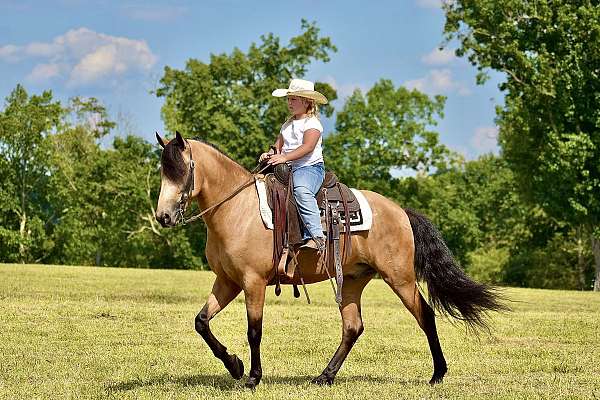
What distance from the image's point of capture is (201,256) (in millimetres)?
55031

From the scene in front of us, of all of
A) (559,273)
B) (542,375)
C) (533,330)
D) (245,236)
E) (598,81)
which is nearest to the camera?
(245,236)

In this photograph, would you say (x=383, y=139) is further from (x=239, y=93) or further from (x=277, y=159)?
(x=277, y=159)

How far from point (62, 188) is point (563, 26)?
35201 millimetres

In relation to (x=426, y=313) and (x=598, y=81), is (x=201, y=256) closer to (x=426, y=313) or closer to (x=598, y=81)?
(x=598, y=81)

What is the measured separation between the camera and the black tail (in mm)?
9633

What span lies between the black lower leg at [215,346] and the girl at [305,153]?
4.20 ft

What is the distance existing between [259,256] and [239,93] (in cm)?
4619

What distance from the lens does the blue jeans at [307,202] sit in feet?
29.0

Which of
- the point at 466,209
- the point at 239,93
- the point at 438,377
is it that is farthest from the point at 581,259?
the point at 438,377

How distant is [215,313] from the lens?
8.88 metres

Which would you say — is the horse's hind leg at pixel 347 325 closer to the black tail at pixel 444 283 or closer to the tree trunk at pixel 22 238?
the black tail at pixel 444 283

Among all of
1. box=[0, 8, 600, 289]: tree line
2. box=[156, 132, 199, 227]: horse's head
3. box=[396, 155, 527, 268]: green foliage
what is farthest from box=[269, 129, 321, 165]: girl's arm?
box=[396, 155, 527, 268]: green foliage

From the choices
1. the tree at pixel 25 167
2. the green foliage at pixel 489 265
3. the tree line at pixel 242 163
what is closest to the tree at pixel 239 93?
the tree line at pixel 242 163

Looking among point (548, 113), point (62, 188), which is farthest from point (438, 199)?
point (62, 188)
